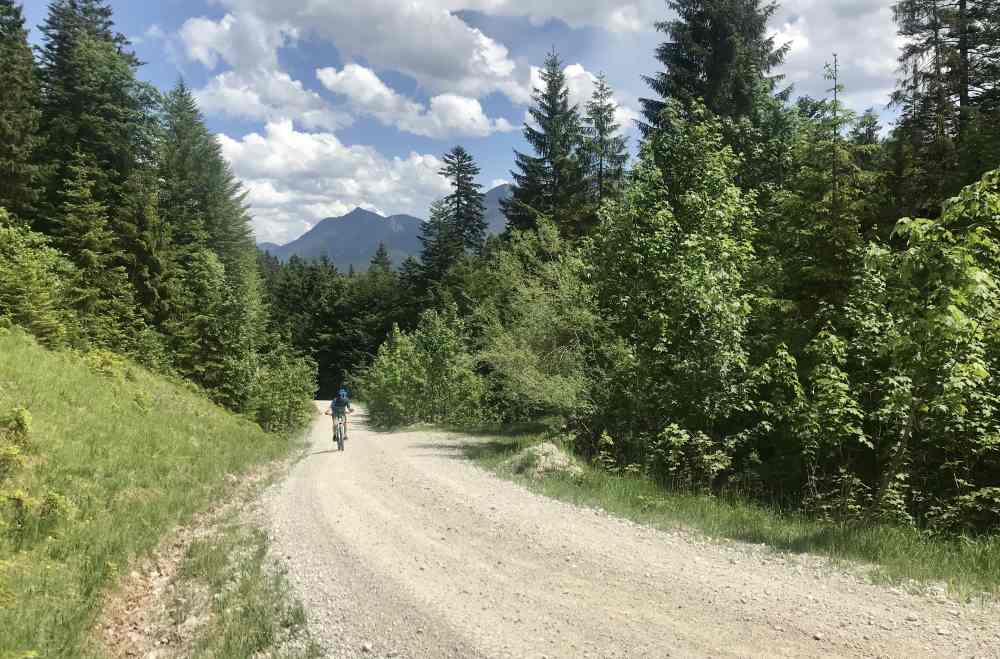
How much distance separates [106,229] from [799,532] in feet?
110

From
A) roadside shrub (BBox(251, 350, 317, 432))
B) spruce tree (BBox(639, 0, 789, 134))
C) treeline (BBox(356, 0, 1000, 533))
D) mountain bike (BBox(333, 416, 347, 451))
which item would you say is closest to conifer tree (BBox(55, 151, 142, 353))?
roadside shrub (BBox(251, 350, 317, 432))

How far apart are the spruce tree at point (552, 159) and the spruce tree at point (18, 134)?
2761 cm

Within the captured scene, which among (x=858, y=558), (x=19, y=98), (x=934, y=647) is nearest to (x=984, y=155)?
(x=858, y=558)

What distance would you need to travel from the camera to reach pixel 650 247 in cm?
1414

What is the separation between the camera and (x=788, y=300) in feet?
45.1

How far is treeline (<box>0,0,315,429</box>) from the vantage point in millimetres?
23922

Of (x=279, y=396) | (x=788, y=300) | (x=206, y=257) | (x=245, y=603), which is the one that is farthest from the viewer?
(x=206, y=257)

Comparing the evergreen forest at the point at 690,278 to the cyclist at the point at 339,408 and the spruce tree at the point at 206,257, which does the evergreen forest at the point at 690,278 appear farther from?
the cyclist at the point at 339,408

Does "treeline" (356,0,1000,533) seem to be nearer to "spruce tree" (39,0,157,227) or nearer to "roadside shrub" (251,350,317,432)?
"roadside shrub" (251,350,317,432)

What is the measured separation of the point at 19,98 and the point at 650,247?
1304 inches

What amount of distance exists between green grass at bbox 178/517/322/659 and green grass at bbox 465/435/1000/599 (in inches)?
216

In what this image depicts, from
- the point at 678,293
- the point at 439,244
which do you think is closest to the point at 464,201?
the point at 439,244

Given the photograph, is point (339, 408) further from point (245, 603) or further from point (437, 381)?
point (245, 603)

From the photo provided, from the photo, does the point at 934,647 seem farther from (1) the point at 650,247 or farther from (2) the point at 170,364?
(2) the point at 170,364
